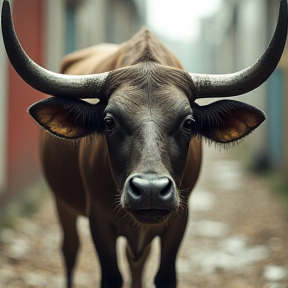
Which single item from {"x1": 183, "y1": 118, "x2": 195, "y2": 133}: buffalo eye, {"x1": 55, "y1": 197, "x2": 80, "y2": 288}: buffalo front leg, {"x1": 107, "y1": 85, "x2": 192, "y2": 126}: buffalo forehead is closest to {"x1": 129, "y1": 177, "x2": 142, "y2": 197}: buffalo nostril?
{"x1": 107, "y1": 85, "x2": 192, "y2": 126}: buffalo forehead

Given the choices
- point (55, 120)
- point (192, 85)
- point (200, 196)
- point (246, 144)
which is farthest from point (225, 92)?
point (246, 144)

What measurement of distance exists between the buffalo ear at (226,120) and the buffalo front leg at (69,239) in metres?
2.17

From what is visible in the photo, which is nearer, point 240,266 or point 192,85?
point 192,85

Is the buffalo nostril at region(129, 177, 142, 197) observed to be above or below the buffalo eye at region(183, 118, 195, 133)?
below

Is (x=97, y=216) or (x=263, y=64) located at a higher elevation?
(x=263, y=64)

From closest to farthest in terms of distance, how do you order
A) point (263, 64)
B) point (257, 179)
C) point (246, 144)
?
point (263, 64)
point (257, 179)
point (246, 144)

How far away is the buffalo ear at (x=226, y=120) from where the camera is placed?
13.2ft

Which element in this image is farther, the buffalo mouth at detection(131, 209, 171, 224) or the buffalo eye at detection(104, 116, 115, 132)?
the buffalo eye at detection(104, 116, 115, 132)

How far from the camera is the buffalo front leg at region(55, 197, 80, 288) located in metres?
5.91

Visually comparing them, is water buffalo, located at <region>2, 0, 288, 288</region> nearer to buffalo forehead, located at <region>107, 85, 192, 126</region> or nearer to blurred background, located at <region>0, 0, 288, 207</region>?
buffalo forehead, located at <region>107, 85, 192, 126</region>

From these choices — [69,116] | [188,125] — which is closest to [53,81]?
[69,116]

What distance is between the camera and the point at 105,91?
398 centimetres

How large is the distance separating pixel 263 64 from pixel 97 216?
5.04 feet

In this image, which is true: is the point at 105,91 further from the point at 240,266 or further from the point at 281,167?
the point at 281,167
